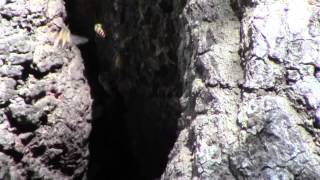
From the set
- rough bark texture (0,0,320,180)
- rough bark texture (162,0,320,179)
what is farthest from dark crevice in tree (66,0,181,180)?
rough bark texture (162,0,320,179)

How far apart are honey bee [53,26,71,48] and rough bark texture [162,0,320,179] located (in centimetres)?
59

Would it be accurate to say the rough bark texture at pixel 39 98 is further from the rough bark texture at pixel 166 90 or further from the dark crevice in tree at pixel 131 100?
the dark crevice in tree at pixel 131 100

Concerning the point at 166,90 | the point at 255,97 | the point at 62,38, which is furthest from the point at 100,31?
the point at 255,97

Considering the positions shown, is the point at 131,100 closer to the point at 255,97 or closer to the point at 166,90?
the point at 166,90

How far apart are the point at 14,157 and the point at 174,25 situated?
1.88 feet

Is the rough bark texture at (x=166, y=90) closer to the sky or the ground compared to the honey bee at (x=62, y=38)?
closer to the ground

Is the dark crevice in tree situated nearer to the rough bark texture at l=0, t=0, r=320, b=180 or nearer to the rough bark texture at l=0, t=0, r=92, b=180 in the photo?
the rough bark texture at l=0, t=0, r=320, b=180

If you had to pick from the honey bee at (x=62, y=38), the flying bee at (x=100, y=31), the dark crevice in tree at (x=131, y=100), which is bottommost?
the dark crevice in tree at (x=131, y=100)

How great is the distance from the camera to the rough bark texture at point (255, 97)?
0.93 metres

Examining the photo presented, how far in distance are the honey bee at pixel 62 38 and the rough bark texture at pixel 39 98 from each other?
0.03 feet

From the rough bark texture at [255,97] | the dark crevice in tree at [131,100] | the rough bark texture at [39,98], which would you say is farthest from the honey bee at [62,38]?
the rough bark texture at [255,97]

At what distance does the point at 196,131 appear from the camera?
1064 mm

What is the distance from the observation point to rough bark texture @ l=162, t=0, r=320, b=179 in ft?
3.05

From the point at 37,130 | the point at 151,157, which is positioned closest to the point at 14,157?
the point at 37,130
